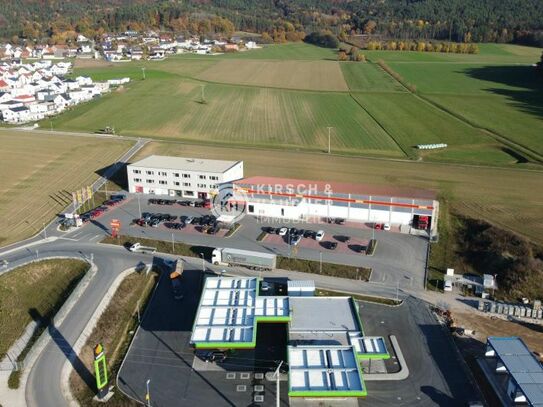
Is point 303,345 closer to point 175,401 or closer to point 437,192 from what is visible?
point 175,401

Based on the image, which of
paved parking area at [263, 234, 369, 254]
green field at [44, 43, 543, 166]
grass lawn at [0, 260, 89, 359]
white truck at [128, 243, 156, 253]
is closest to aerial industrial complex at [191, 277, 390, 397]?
paved parking area at [263, 234, 369, 254]

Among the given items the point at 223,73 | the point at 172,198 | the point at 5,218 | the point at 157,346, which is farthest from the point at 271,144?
the point at 223,73

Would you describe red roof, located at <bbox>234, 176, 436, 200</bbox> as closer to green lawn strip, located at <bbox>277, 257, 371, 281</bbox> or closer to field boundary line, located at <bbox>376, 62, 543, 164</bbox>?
green lawn strip, located at <bbox>277, 257, 371, 281</bbox>

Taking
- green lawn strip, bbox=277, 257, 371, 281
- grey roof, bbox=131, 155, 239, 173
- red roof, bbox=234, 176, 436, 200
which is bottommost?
green lawn strip, bbox=277, 257, 371, 281

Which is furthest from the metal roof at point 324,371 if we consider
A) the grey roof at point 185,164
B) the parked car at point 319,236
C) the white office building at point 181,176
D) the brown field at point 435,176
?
the grey roof at point 185,164

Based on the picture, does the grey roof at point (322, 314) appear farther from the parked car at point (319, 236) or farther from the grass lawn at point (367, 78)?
the grass lawn at point (367, 78)

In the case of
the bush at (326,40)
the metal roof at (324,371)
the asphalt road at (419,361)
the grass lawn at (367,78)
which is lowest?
the asphalt road at (419,361)

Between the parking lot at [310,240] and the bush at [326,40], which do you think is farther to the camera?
the bush at [326,40]

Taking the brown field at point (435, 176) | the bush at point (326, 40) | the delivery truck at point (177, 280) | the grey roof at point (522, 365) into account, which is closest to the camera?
the grey roof at point (522, 365)
